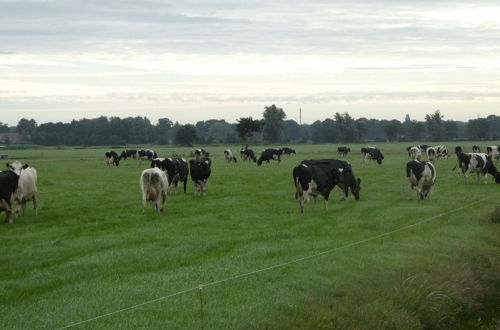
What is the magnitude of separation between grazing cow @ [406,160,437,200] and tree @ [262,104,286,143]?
5685 inches

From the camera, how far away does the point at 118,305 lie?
11.6 m

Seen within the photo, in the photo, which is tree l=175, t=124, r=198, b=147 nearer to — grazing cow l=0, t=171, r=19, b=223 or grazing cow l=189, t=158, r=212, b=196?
grazing cow l=189, t=158, r=212, b=196

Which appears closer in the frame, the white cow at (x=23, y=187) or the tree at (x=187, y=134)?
the white cow at (x=23, y=187)

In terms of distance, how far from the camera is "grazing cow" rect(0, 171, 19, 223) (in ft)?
71.8

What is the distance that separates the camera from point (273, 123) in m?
174

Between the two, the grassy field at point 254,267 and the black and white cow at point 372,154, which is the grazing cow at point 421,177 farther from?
the black and white cow at point 372,154

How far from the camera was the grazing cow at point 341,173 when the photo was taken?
2681cm

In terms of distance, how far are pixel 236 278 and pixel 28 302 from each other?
4036 mm

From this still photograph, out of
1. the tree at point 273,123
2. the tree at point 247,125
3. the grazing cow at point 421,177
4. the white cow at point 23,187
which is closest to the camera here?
the white cow at point 23,187

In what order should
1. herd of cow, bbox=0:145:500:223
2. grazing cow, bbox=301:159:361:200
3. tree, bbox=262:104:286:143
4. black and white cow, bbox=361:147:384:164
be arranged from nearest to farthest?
herd of cow, bbox=0:145:500:223
grazing cow, bbox=301:159:361:200
black and white cow, bbox=361:147:384:164
tree, bbox=262:104:286:143

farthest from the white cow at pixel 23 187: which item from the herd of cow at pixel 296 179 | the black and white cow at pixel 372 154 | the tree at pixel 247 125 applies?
the tree at pixel 247 125

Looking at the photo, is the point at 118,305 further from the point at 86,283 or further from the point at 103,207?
the point at 103,207

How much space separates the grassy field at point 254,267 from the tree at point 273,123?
485 feet

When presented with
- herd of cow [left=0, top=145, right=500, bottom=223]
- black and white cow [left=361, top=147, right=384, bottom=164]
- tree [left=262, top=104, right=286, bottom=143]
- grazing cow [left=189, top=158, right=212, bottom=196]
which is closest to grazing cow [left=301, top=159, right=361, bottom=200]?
herd of cow [left=0, top=145, right=500, bottom=223]
